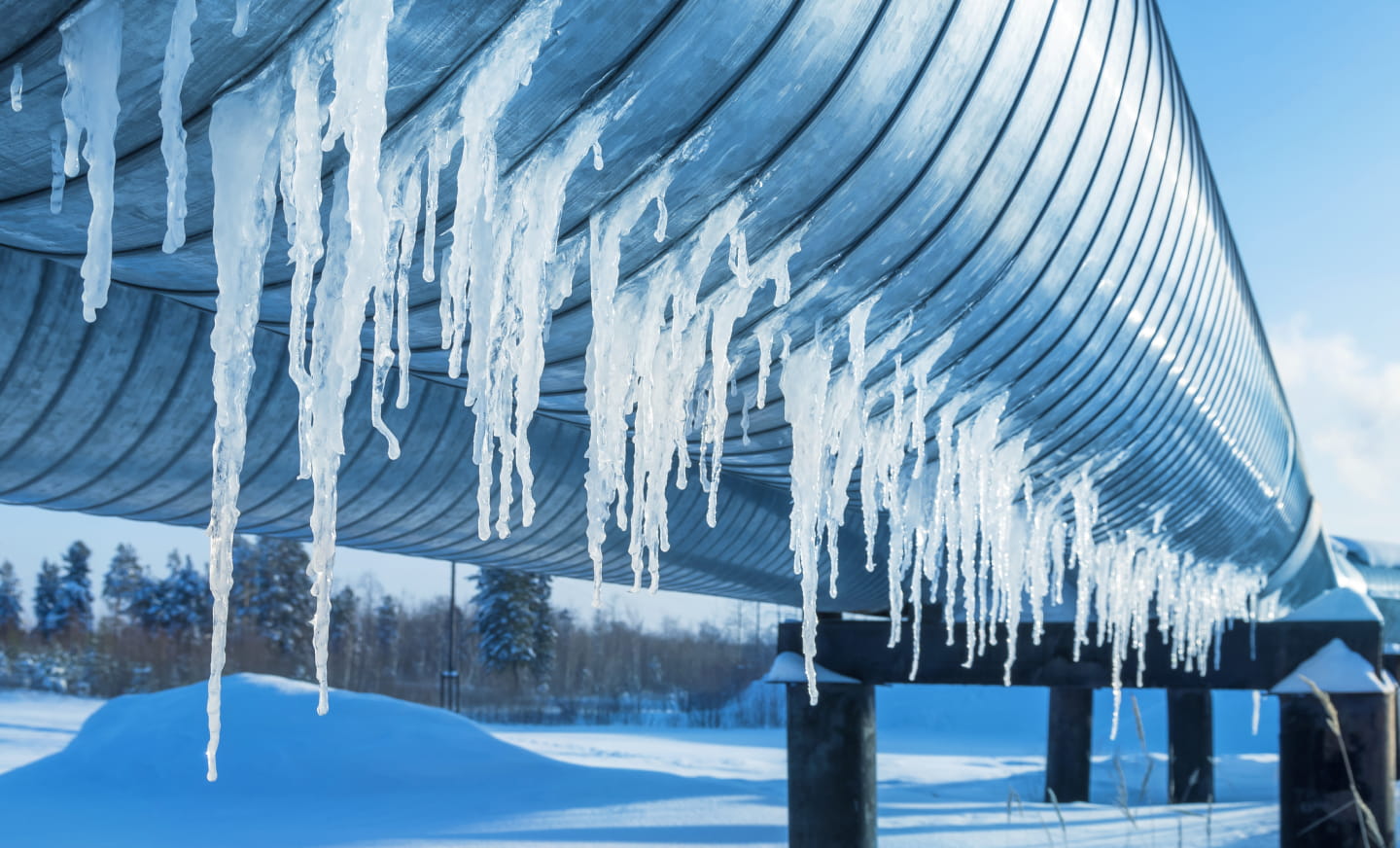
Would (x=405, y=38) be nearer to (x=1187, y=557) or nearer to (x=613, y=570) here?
(x=613, y=570)

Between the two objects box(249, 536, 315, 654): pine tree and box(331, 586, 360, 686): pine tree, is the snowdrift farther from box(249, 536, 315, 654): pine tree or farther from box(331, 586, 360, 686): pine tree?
box(331, 586, 360, 686): pine tree

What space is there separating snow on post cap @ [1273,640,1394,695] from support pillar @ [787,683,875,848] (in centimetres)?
262

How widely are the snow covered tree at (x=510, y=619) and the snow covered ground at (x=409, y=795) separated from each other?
24553 millimetres

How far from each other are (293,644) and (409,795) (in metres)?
37.2

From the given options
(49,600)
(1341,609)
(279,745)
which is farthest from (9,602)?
(1341,609)

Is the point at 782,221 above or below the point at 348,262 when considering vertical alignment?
above

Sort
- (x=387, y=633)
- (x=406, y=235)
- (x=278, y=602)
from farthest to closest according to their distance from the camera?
(x=387, y=633) → (x=278, y=602) → (x=406, y=235)

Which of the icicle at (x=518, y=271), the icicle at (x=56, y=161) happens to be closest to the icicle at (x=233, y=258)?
the icicle at (x=56, y=161)

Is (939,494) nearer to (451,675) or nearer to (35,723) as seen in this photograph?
(451,675)

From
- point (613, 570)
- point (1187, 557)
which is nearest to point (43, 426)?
point (613, 570)

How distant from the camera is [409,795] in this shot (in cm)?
1325

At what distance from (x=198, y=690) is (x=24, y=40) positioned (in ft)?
62.8

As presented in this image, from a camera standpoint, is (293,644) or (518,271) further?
(293,644)

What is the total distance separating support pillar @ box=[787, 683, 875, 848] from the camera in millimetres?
7191
